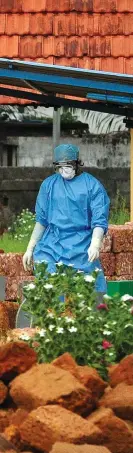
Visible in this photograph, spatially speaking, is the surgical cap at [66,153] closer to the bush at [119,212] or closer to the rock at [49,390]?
the rock at [49,390]

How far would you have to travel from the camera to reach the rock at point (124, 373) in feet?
29.2

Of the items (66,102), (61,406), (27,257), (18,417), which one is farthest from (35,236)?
(61,406)

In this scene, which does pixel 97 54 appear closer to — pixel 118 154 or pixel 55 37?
pixel 55 37

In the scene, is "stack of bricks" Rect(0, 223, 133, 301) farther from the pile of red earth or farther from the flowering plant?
the pile of red earth

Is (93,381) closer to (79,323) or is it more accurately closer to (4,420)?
(4,420)

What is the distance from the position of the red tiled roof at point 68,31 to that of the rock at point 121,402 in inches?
477

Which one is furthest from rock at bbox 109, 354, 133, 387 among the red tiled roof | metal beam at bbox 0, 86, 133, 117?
the red tiled roof

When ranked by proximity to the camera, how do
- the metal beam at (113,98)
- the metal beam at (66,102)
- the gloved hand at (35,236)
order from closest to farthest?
the gloved hand at (35,236)
the metal beam at (113,98)
the metal beam at (66,102)

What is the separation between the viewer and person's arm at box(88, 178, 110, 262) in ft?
43.9

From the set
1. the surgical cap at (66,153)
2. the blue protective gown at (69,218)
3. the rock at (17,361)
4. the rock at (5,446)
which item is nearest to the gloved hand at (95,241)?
the blue protective gown at (69,218)

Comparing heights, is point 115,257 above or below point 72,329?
below

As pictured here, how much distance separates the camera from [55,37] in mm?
20812

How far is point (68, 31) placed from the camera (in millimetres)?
20828

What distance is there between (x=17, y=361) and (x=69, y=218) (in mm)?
4746
